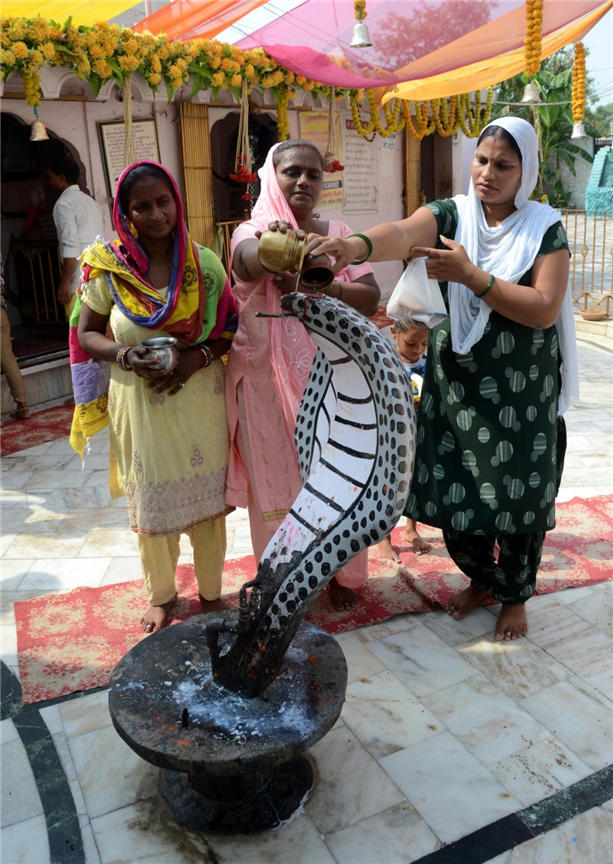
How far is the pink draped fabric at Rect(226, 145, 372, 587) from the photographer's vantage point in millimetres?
2754

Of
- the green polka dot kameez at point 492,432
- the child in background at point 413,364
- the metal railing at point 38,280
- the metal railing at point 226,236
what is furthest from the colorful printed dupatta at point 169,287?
the metal railing at point 38,280

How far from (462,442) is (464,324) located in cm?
45

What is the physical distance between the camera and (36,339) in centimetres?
789

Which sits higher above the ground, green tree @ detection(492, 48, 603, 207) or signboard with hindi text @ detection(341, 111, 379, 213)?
green tree @ detection(492, 48, 603, 207)

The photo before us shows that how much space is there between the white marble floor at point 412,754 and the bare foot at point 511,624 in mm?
42

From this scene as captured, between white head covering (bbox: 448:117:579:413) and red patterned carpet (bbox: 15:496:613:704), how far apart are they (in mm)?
1262

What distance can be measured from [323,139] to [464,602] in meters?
7.42

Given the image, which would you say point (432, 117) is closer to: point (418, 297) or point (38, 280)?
point (38, 280)

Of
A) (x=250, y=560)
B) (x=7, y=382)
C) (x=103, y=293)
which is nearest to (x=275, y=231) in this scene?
(x=103, y=293)

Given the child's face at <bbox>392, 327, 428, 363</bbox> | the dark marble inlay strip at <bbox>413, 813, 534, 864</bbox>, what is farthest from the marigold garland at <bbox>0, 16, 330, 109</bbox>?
the dark marble inlay strip at <bbox>413, 813, 534, 864</bbox>

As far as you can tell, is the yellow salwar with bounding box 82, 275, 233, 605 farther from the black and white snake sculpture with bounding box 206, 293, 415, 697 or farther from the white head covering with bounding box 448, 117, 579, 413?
the white head covering with bounding box 448, 117, 579, 413

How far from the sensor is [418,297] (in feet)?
7.91

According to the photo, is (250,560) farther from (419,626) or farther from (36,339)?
(36,339)

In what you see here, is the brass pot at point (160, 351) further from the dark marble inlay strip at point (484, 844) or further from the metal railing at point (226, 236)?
the metal railing at point (226, 236)
